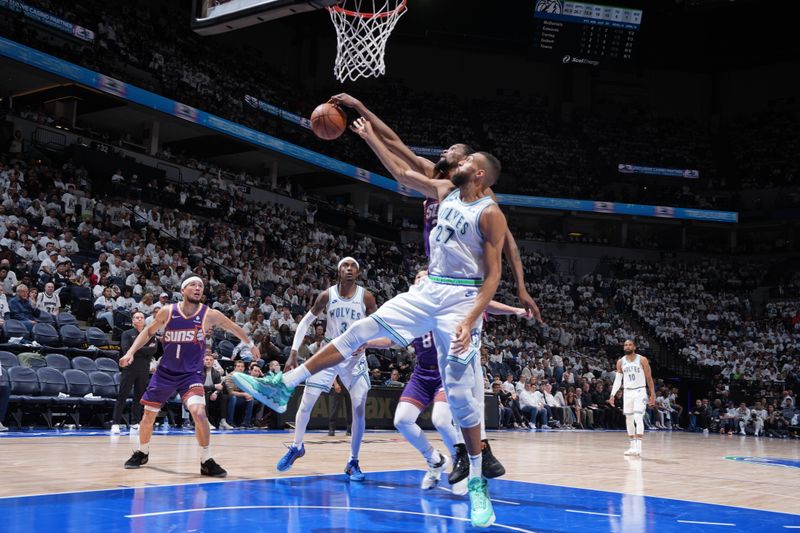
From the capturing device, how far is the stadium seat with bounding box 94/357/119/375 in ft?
42.1

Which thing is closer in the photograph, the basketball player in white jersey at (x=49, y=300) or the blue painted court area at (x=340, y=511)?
the blue painted court area at (x=340, y=511)

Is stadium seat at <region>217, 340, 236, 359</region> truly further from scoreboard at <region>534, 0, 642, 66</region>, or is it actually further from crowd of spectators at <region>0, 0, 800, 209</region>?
scoreboard at <region>534, 0, 642, 66</region>

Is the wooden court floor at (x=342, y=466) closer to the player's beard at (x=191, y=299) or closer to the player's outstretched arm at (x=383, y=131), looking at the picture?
the player's beard at (x=191, y=299)

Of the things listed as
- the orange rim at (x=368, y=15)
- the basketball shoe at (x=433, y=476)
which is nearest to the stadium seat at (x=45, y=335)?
the orange rim at (x=368, y=15)

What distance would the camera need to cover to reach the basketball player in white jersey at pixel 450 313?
5.15 metres

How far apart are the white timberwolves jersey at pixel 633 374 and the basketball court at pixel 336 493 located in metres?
2.21

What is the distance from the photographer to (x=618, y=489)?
7.65 metres

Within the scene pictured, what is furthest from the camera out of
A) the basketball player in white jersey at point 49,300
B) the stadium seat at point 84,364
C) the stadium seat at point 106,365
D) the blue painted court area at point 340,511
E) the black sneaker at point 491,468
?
the basketball player in white jersey at point 49,300

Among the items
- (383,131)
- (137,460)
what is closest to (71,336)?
(137,460)

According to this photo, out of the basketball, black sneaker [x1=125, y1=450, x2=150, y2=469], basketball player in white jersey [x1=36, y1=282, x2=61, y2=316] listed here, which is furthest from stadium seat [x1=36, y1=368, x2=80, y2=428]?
the basketball

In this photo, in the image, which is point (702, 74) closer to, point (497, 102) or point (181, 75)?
point (497, 102)

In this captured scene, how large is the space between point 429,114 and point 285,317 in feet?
75.1

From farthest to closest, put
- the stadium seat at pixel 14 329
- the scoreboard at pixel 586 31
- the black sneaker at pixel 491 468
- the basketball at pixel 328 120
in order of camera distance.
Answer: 1. the scoreboard at pixel 586 31
2. the stadium seat at pixel 14 329
3. the basketball at pixel 328 120
4. the black sneaker at pixel 491 468

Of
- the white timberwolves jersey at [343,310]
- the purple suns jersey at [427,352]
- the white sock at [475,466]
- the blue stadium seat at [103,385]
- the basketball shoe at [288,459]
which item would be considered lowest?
the basketball shoe at [288,459]
